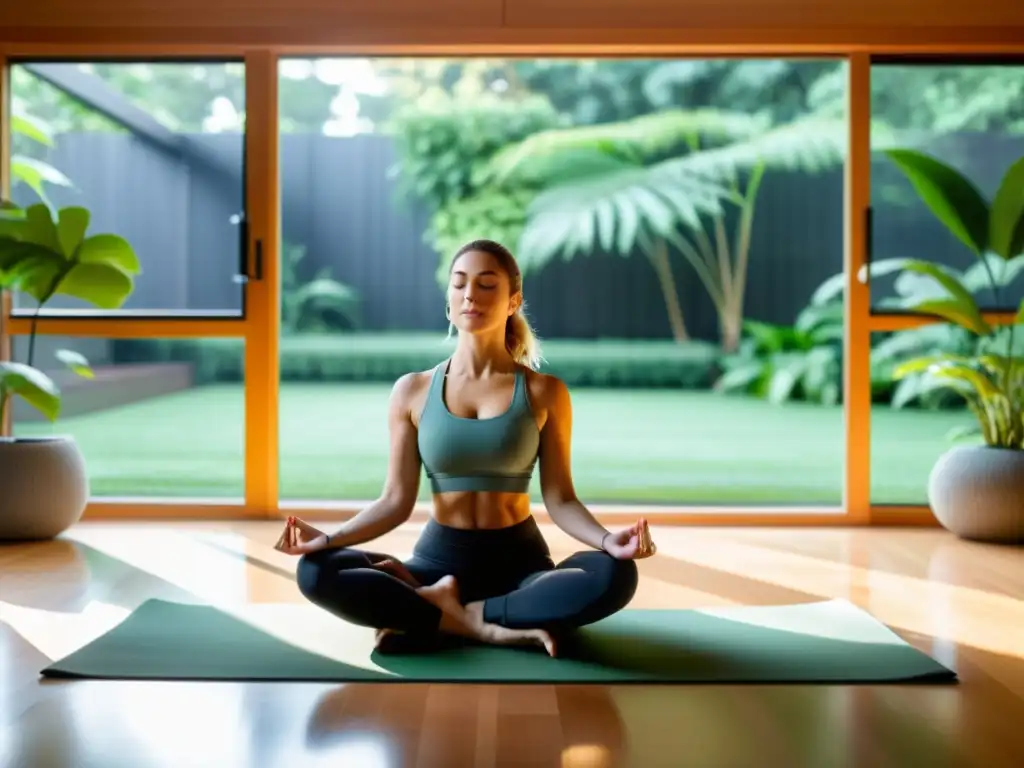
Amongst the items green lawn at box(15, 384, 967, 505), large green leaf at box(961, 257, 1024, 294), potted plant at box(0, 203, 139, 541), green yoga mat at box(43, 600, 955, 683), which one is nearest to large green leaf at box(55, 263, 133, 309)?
potted plant at box(0, 203, 139, 541)

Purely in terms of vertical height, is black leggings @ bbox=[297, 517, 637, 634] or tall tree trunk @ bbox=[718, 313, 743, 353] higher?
tall tree trunk @ bbox=[718, 313, 743, 353]

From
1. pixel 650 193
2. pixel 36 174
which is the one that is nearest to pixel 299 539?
pixel 36 174

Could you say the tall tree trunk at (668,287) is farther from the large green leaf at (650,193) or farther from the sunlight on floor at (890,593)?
the sunlight on floor at (890,593)

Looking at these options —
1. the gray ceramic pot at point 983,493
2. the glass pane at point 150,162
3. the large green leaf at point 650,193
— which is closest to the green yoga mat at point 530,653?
the gray ceramic pot at point 983,493

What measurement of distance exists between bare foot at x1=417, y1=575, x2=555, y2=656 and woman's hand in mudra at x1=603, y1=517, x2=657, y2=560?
219 mm

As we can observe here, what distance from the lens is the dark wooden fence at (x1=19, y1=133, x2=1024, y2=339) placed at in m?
3.88

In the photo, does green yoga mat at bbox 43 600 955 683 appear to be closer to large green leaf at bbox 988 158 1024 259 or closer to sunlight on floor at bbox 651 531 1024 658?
sunlight on floor at bbox 651 531 1024 658

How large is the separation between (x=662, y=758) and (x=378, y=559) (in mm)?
750

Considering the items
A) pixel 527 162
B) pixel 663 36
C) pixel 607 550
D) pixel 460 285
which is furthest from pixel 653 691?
pixel 527 162

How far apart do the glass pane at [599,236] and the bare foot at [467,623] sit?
4529 millimetres

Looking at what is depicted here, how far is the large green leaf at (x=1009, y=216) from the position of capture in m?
3.43

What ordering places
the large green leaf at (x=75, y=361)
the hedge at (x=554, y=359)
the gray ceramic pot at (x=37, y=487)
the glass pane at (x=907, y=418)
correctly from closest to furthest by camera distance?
the gray ceramic pot at (x=37, y=487), the large green leaf at (x=75, y=361), the glass pane at (x=907, y=418), the hedge at (x=554, y=359)

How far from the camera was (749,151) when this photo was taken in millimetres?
7605

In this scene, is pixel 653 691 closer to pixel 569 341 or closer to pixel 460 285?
pixel 460 285
